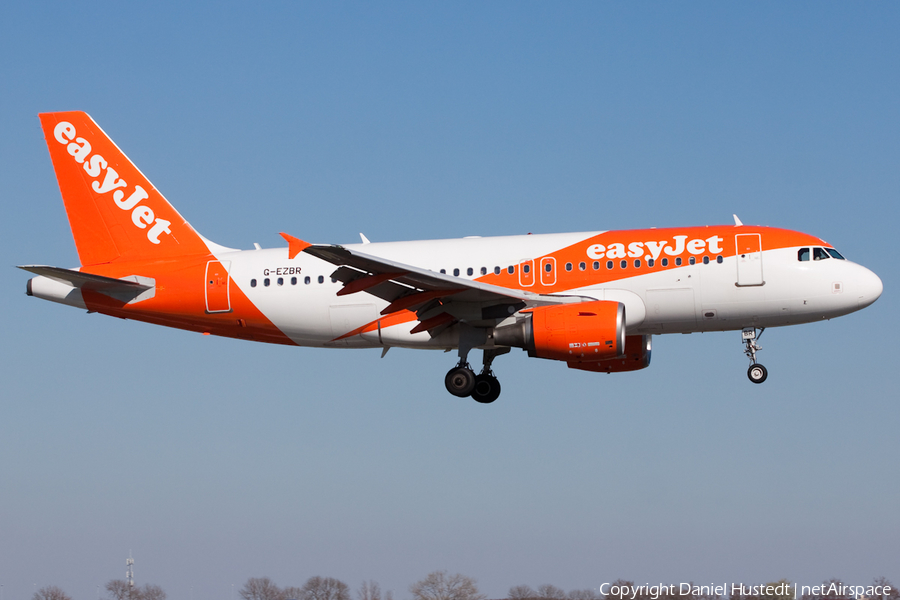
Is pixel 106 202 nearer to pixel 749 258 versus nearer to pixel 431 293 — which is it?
pixel 431 293

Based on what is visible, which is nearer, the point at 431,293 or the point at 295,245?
the point at 295,245

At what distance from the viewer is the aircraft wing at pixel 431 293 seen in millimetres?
28089

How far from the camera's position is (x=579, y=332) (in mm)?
28906

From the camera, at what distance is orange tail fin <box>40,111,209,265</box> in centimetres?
3475

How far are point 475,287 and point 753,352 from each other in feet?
27.9

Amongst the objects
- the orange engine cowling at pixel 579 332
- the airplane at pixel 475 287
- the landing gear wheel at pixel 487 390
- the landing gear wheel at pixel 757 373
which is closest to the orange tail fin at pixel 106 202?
the airplane at pixel 475 287

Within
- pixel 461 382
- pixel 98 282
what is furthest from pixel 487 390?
pixel 98 282

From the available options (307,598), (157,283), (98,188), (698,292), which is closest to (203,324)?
(157,283)

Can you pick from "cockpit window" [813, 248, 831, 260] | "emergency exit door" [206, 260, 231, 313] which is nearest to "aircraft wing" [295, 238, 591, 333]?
"emergency exit door" [206, 260, 231, 313]

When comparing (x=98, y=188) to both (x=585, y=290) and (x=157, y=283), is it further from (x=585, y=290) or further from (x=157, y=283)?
(x=585, y=290)

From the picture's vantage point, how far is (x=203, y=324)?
33344 mm

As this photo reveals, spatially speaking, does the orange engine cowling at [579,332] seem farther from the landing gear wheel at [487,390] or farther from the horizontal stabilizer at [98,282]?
the horizontal stabilizer at [98,282]

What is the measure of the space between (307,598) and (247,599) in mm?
2010

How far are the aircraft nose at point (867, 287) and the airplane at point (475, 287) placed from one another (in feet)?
0.15
